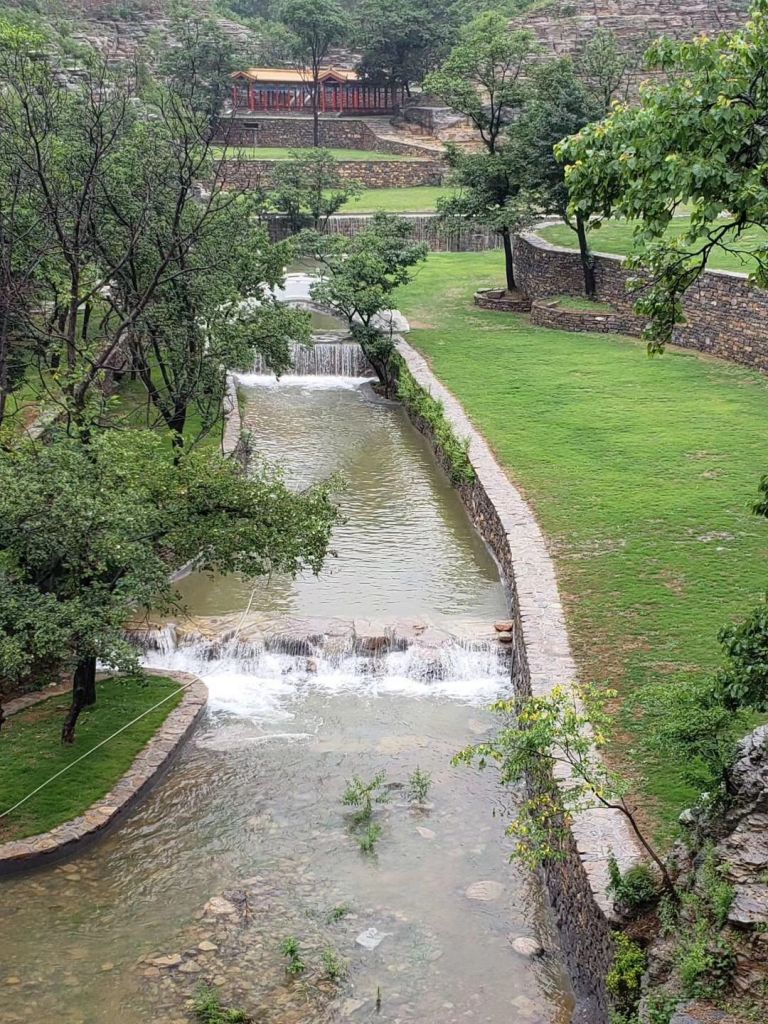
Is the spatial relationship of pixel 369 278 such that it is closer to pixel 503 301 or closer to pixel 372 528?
pixel 503 301

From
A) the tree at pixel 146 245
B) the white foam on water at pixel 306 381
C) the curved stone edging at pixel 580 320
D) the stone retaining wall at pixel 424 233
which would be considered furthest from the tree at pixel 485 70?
the tree at pixel 146 245

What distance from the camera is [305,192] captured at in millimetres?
35219

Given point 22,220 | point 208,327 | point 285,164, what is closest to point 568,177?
point 208,327

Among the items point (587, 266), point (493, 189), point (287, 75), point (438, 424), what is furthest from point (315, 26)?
point (438, 424)

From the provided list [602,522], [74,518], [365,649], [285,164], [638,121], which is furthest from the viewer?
[285,164]

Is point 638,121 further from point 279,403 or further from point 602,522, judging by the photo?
point 279,403

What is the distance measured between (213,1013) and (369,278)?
18103 millimetres

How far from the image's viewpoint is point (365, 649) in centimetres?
1253

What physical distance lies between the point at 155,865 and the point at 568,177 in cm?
646

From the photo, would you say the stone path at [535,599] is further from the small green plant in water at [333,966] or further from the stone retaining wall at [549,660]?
the small green plant in water at [333,966]

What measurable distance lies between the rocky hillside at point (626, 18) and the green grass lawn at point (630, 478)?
3493 centimetres

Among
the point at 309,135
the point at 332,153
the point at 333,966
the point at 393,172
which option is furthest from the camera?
the point at 309,135

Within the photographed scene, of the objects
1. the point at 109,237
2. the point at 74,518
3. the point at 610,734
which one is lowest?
the point at 610,734

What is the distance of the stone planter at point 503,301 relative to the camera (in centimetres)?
2848
